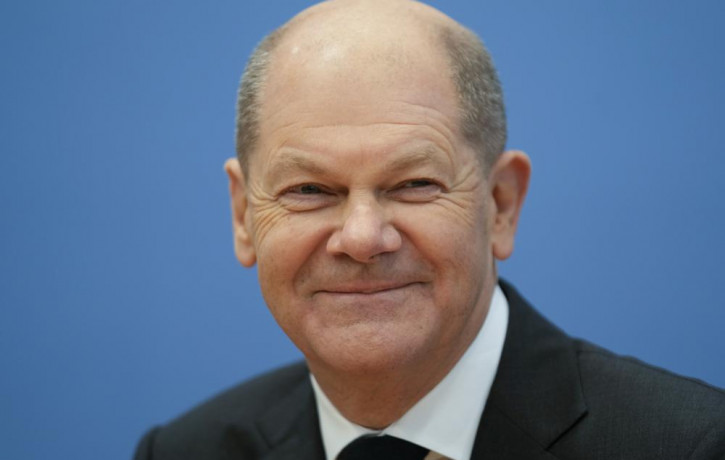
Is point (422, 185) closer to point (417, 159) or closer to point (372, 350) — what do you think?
point (417, 159)

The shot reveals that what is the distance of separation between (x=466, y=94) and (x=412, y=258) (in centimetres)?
46

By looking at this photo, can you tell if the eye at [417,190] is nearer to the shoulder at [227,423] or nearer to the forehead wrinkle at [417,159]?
the forehead wrinkle at [417,159]

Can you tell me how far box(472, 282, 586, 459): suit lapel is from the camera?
2510 millimetres

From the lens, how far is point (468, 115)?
2.52 m

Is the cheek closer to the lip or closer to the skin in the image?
the skin

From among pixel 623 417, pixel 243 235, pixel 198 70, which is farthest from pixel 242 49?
pixel 623 417

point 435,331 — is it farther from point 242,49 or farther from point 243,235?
point 242,49

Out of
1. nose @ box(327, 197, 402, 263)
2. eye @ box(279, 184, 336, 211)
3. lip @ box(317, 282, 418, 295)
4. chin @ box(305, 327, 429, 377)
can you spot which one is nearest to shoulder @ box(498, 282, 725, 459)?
chin @ box(305, 327, 429, 377)

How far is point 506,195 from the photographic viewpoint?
107 inches

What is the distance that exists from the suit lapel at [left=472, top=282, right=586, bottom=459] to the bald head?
512 millimetres

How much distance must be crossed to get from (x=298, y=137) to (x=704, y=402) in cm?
123

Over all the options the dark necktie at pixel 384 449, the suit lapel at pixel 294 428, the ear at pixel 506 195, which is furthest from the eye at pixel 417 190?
the suit lapel at pixel 294 428

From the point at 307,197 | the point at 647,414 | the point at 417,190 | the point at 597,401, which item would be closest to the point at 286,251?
the point at 307,197

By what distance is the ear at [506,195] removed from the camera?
2674 mm
